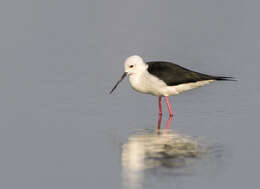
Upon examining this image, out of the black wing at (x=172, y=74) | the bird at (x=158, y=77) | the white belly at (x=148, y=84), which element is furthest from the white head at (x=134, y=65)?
the black wing at (x=172, y=74)

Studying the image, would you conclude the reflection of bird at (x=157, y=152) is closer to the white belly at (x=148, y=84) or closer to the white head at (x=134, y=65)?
the white belly at (x=148, y=84)

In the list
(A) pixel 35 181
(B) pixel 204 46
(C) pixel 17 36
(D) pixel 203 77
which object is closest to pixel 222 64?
(B) pixel 204 46

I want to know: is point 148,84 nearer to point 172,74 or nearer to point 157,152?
point 172,74

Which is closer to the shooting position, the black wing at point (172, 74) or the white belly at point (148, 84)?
the white belly at point (148, 84)

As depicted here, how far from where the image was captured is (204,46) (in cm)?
2472

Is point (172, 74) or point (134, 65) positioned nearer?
point (134, 65)

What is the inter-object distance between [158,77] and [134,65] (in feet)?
2.40

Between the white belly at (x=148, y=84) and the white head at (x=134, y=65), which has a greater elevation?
the white head at (x=134, y=65)

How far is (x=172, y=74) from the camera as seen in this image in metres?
17.4

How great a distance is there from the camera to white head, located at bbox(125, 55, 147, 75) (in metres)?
17.1

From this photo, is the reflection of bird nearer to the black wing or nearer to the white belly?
the white belly

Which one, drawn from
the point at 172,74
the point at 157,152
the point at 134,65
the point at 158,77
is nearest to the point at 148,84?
the point at 158,77

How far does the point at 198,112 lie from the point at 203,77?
1.28 meters

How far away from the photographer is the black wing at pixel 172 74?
17219mm
